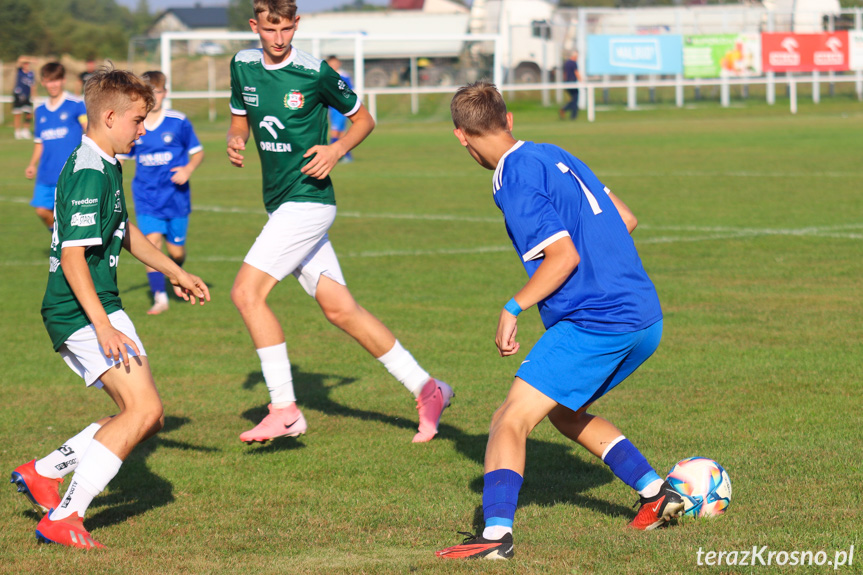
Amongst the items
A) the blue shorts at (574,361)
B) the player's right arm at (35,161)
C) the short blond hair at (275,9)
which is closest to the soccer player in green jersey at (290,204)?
the short blond hair at (275,9)

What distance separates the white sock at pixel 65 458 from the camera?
14.7 feet

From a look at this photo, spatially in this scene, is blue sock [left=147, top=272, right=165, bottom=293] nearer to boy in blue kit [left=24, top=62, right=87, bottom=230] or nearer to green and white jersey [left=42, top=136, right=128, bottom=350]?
boy in blue kit [left=24, top=62, right=87, bottom=230]

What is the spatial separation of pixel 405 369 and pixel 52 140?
772cm

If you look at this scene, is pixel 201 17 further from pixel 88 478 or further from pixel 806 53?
pixel 88 478

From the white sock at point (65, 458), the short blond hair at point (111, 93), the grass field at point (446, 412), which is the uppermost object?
the short blond hair at point (111, 93)

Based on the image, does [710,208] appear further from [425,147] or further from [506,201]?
[425,147]

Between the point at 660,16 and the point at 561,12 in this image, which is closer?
the point at 660,16

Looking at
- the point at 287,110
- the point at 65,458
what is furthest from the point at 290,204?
the point at 65,458

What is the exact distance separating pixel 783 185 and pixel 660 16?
2508 centimetres

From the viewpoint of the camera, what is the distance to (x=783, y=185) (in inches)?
653

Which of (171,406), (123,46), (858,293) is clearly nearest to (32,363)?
(171,406)

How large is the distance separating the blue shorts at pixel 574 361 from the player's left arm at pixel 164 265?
5.01 ft

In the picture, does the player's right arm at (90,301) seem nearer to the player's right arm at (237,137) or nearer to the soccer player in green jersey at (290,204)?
the soccer player in green jersey at (290,204)

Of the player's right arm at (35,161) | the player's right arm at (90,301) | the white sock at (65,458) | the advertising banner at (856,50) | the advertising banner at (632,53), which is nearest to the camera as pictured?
the player's right arm at (90,301)
